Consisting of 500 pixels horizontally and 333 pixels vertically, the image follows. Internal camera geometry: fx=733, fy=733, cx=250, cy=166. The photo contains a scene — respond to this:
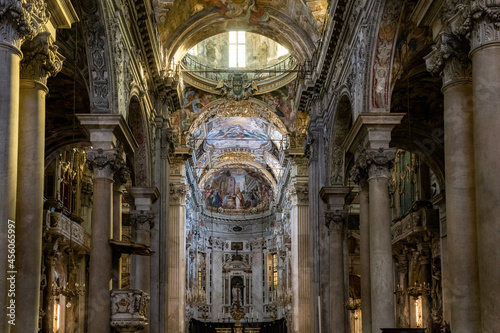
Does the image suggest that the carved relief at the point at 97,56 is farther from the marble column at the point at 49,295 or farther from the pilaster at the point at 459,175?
the marble column at the point at 49,295

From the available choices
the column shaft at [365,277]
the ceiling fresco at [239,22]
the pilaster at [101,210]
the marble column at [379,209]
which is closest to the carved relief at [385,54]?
the marble column at [379,209]

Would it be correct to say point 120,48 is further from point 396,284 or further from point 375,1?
point 396,284

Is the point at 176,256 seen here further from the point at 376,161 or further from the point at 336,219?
the point at 376,161

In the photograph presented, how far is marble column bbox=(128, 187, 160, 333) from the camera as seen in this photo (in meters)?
22.8

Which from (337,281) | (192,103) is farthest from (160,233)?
(192,103)

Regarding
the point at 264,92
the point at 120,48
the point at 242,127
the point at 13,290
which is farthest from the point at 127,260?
the point at 13,290

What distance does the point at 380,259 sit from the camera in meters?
16.6

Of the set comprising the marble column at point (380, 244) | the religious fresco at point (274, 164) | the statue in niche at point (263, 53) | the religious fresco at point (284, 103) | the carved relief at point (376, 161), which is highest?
the statue in niche at point (263, 53)

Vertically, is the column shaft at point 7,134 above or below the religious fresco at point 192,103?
below

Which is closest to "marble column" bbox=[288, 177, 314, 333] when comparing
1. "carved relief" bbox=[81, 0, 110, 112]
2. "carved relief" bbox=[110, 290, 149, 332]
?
"carved relief" bbox=[110, 290, 149, 332]

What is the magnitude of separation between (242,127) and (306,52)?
16.5 m

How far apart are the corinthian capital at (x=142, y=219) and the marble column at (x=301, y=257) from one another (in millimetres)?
9861

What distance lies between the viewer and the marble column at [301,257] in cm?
3180

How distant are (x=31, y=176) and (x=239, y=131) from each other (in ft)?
109
